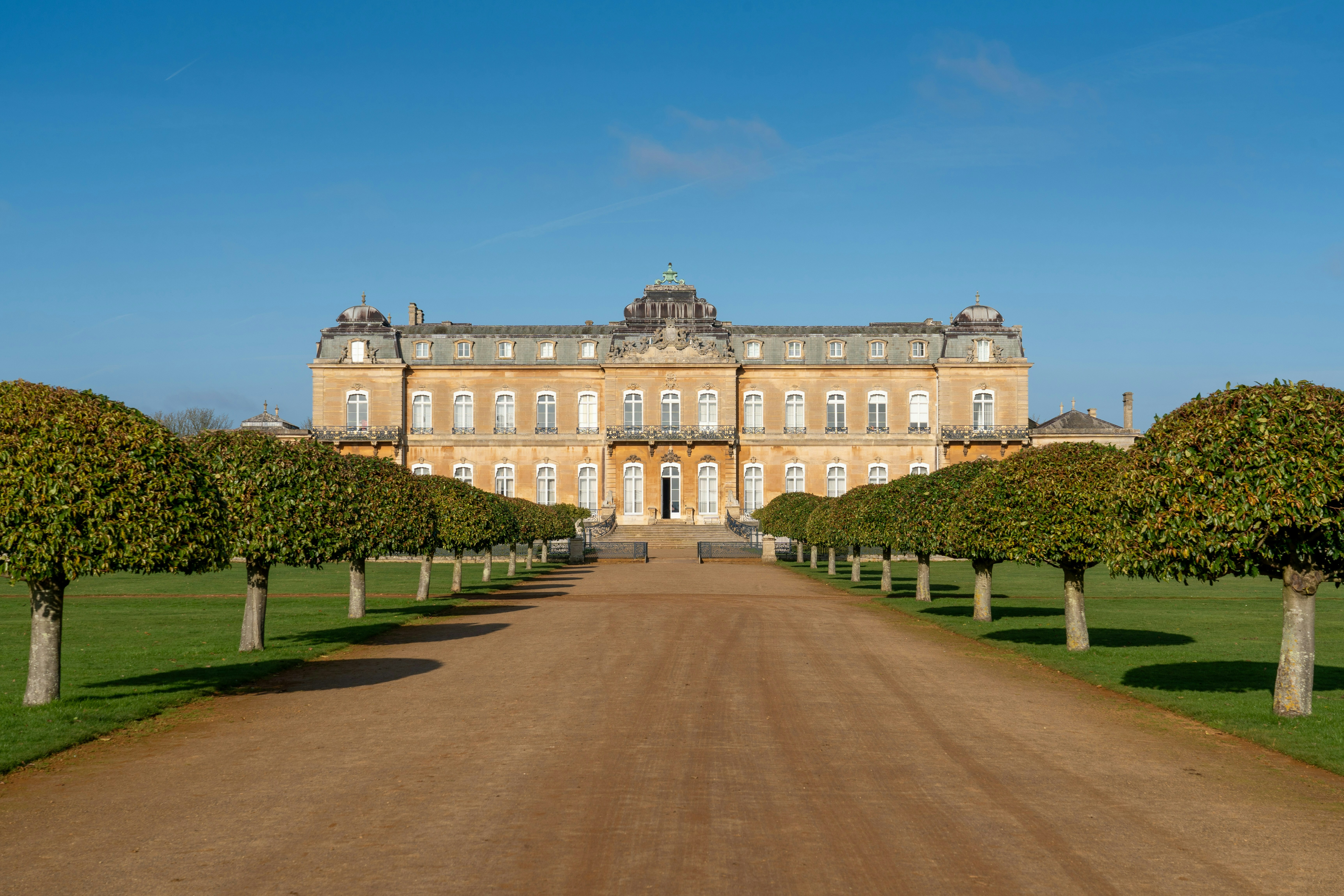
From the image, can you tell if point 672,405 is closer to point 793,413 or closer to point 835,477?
point 793,413

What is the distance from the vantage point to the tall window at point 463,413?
61.3 m

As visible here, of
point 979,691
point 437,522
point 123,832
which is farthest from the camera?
point 437,522

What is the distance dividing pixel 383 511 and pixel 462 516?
658cm

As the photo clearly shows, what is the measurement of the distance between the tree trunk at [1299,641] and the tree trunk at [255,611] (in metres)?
11.8

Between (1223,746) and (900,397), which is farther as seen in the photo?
(900,397)

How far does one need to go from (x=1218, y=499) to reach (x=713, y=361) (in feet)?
163

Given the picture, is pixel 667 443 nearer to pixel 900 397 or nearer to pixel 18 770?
pixel 900 397

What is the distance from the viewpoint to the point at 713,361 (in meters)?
59.4

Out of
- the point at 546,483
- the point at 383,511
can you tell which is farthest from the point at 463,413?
the point at 383,511

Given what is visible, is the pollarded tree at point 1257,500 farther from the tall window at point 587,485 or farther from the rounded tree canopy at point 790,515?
the tall window at point 587,485

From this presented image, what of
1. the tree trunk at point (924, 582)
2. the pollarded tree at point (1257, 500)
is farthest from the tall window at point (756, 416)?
the pollarded tree at point (1257, 500)

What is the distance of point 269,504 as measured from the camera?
14820mm

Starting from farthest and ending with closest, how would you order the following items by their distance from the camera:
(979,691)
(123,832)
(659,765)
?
(979,691)
(659,765)
(123,832)

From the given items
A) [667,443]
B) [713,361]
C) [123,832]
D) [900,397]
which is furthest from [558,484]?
[123,832]
